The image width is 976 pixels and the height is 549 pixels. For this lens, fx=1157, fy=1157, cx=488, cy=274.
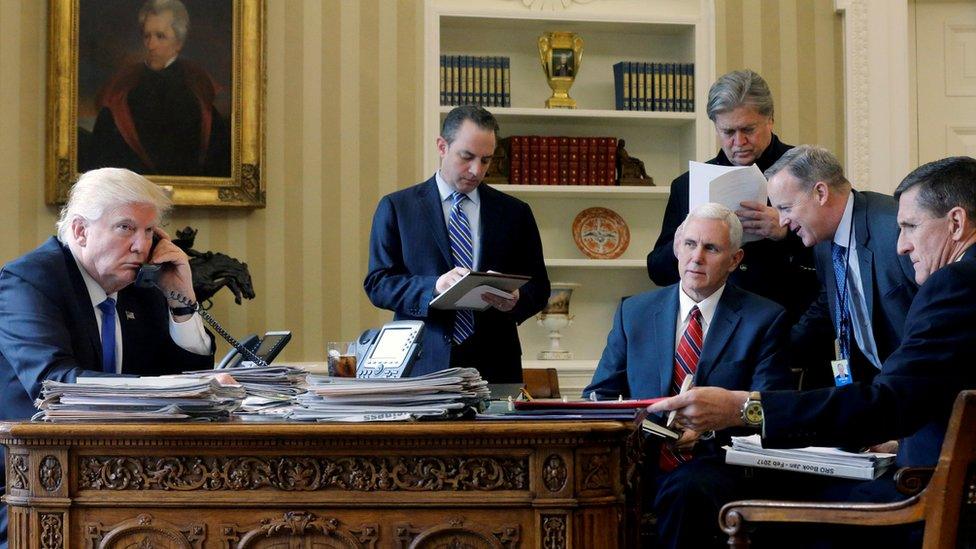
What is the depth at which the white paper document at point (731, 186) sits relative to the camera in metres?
3.71

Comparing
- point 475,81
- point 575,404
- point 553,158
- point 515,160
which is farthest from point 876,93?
point 575,404

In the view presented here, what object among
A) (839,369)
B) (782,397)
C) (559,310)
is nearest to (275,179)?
(559,310)

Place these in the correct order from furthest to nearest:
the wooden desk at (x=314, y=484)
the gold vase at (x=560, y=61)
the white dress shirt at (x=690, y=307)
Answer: the gold vase at (x=560, y=61), the white dress shirt at (x=690, y=307), the wooden desk at (x=314, y=484)

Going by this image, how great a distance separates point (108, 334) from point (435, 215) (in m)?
1.34

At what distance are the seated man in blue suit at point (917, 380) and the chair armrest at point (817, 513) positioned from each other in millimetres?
223

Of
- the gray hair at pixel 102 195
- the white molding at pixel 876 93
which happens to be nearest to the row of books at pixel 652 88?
the white molding at pixel 876 93

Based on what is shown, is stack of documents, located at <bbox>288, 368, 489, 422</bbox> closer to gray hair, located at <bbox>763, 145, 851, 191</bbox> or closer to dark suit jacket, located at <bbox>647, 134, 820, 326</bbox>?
gray hair, located at <bbox>763, 145, 851, 191</bbox>

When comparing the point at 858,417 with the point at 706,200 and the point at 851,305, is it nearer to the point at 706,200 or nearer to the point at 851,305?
the point at 851,305

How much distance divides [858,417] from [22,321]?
1.80m

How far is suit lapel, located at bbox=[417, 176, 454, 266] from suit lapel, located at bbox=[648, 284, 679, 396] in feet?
2.94

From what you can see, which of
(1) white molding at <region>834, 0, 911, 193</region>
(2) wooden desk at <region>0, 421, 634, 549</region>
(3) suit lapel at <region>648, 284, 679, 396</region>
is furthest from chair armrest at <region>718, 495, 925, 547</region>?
(1) white molding at <region>834, 0, 911, 193</region>

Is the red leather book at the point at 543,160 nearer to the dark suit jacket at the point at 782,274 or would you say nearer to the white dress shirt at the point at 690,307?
the dark suit jacket at the point at 782,274

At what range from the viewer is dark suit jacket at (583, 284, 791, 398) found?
10.1 ft

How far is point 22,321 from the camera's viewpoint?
2.60m
